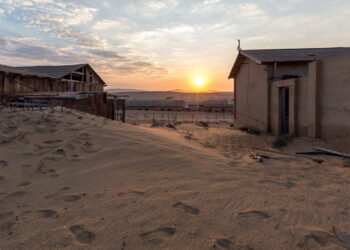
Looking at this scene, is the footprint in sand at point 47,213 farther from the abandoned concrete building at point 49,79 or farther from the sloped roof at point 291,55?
the abandoned concrete building at point 49,79

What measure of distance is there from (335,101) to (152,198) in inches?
263

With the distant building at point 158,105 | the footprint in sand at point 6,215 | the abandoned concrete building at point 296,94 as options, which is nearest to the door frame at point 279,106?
the abandoned concrete building at point 296,94

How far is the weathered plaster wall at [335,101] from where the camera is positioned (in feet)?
22.5

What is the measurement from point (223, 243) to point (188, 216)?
530 millimetres

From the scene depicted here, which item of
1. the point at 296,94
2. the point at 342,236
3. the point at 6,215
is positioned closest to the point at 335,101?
the point at 296,94

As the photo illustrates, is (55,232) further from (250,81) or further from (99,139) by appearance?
(250,81)

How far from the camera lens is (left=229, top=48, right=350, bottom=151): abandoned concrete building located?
710cm

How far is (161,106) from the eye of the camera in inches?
1428

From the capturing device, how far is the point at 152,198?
307cm

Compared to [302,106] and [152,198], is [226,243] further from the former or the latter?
[302,106]

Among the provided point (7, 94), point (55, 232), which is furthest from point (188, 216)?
point (7, 94)

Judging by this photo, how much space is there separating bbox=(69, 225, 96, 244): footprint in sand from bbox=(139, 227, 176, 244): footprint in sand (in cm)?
45

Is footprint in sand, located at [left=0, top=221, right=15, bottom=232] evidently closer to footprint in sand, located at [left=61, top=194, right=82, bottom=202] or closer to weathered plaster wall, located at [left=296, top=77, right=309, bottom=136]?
footprint in sand, located at [left=61, top=194, right=82, bottom=202]

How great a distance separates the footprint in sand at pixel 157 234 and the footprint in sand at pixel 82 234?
454 mm
